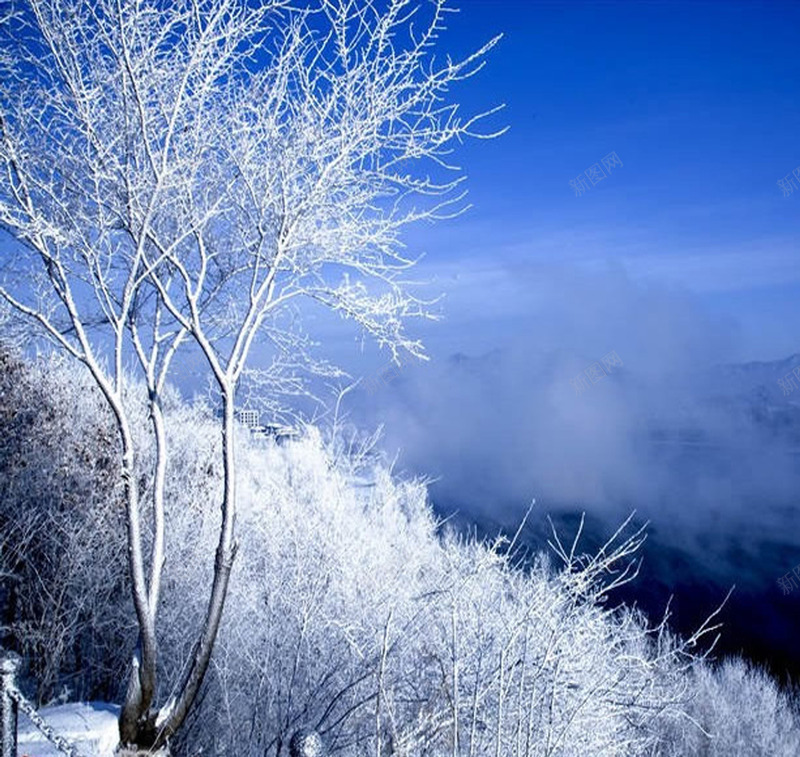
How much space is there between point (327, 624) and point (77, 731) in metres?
2.51

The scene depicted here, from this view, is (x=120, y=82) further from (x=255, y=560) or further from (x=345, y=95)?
(x=255, y=560)

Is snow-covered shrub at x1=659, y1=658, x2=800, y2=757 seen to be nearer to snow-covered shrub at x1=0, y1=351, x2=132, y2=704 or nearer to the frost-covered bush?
the frost-covered bush

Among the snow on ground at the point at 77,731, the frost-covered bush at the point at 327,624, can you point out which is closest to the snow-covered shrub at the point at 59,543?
the frost-covered bush at the point at 327,624

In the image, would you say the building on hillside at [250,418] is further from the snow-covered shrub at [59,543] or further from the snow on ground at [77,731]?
the snow-covered shrub at [59,543]

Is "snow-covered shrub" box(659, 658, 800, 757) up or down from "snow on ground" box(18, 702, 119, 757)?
down

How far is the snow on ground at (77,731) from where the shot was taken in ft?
17.2

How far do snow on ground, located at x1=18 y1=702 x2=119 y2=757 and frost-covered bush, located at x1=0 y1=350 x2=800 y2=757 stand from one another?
1.38 meters

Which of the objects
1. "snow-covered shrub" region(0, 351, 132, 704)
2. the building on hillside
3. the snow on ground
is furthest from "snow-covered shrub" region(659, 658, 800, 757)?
the snow on ground

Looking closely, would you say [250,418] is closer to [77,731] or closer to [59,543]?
[77,731]

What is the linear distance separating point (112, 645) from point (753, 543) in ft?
248

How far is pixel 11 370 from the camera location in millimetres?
15602

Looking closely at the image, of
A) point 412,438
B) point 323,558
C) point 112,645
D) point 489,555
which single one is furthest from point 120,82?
point 412,438

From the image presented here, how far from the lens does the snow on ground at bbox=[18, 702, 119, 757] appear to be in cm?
525
